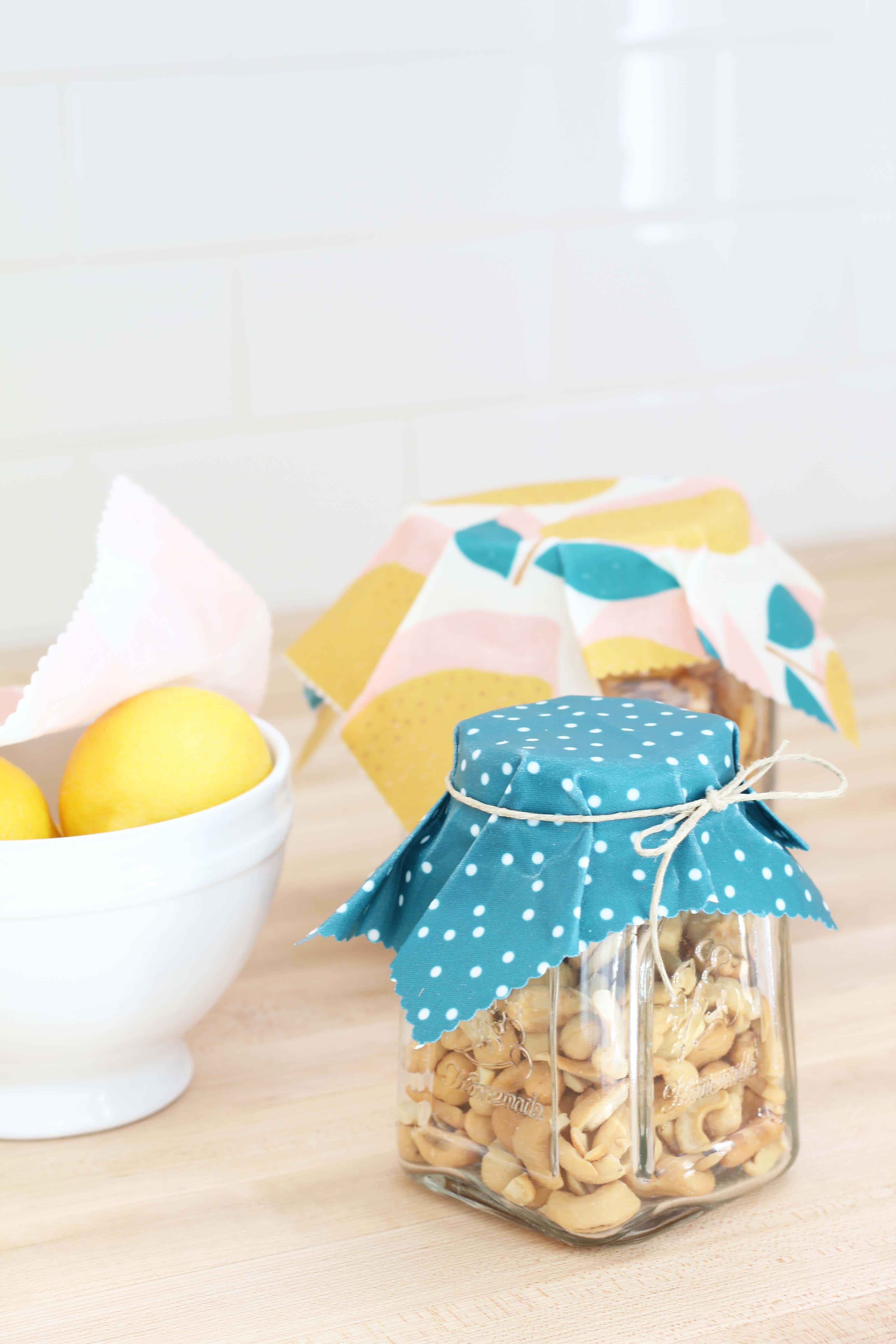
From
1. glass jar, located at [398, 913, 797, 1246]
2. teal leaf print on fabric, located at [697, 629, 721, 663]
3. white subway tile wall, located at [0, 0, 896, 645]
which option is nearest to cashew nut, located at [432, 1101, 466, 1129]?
glass jar, located at [398, 913, 797, 1246]

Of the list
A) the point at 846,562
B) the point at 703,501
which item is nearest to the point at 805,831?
the point at 703,501

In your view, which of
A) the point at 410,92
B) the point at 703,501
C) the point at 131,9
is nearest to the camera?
the point at 703,501

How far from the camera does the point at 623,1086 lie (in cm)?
46

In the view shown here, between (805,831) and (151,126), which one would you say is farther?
(151,126)

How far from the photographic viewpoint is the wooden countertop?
450 mm

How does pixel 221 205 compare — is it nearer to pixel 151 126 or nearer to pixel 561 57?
pixel 151 126

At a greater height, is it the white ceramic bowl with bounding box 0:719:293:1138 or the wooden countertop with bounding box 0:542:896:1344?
the white ceramic bowl with bounding box 0:719:293:1138

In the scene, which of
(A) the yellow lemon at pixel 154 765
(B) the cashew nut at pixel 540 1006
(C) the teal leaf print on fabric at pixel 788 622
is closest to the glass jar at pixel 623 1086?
(B) the cashew nut at pixel 540 1006

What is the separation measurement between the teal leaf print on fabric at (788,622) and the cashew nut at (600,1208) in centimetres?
30

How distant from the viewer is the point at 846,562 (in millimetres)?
1370

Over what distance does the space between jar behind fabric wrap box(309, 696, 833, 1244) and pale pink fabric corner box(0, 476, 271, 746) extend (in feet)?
0.41

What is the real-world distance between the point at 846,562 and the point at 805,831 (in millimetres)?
620

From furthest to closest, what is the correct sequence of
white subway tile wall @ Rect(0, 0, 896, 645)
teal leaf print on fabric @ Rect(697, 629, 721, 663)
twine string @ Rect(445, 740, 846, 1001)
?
1. white subway tile wall @ Rect(0, 0, 896, 645)
2. teal leaf print on fabric @ Rect(697, 629, 721, 663)
3. twine string @ Rect(445, 740, 846, 1001)

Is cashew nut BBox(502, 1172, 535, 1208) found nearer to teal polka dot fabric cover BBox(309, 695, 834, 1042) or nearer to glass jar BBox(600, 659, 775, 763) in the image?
teal polka dot fabric cover BBox(309, 695, 834, 1042)
